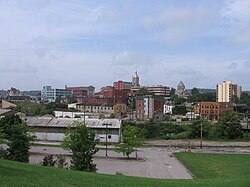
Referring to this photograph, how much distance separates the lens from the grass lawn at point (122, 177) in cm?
1349

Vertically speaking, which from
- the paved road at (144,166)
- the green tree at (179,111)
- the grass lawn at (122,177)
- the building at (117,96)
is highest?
the building at (117,96)

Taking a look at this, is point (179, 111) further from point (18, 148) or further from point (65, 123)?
point (18, 148)

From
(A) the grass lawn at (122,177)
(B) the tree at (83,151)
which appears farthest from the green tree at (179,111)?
(B) the tree at (83,151)

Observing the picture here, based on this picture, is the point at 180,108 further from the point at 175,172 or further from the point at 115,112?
the point at 175,172

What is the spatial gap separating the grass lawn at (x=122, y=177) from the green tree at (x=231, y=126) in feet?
102

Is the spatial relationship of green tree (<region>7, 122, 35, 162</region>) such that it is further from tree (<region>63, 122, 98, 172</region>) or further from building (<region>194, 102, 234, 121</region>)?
building (<region>194, 102, 234, 121</region>)

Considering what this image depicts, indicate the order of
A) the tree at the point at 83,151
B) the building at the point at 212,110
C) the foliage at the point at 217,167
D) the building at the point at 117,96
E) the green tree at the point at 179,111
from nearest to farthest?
the tree at the point at 83,151, the foliage at the point at 217,167, the building at the point at 212,110, the green tree at the point at 179,111, the building at the point at 117,96

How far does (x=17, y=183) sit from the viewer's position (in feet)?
38.9

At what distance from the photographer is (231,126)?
70.5 m

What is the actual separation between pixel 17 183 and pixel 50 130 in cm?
4913

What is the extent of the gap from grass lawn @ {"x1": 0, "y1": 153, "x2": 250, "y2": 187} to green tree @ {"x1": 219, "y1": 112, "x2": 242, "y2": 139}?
3107 cm

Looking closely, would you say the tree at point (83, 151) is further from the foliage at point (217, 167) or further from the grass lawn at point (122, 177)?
the foliage at point (217, 167)

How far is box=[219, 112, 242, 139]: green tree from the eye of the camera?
70500mm

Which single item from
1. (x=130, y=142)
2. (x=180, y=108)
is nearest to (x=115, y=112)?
(x=180, y=108)
